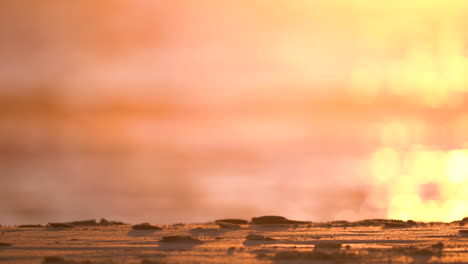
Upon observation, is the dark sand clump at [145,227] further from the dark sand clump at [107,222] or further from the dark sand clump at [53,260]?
the dark sand clump at [53,260]

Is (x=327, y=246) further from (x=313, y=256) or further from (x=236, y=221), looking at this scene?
(x=236, y=221)

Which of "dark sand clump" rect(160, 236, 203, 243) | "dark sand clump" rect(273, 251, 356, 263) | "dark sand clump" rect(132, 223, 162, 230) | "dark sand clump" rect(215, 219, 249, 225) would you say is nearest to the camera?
"dark sand clump" rect(273, 251, 356, 263)

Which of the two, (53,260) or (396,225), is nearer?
(53,260)

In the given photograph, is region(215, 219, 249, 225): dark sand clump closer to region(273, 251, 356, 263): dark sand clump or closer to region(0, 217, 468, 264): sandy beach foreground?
region(0, 217, 468, 264): sandy beach foreground

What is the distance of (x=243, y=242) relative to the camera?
45000mm

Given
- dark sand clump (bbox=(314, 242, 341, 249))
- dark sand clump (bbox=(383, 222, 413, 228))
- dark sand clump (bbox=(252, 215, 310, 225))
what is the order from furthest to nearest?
dark sand clump (bbox=(252, 215, 310, 225)) < dark sand clump (bbox=(383, 222, 413, 228)) < dark sand clump (bbox=(314, 242, 341, 249))

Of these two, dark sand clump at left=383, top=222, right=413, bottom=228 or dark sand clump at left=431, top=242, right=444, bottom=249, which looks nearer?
dark sand clump at left=431, top=242, right=444, bottom=249

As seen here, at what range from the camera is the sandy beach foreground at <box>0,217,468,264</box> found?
3712cm

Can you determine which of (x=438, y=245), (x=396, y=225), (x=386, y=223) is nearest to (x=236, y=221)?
(x=386, y=223)

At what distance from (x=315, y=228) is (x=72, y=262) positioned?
2597cm

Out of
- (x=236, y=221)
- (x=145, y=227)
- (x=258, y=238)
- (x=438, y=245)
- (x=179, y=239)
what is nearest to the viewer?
(x=438, y=245)

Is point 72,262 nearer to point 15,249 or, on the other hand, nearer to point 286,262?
point 15,249

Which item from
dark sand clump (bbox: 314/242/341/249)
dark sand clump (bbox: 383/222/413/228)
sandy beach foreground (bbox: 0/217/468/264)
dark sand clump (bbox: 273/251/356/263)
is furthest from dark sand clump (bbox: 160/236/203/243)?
dark sand clump (bbox: 383/222/413/228)

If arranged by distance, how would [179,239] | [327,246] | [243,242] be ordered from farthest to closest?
1. [179,239]
2. [243,242]
3. [327,246]
